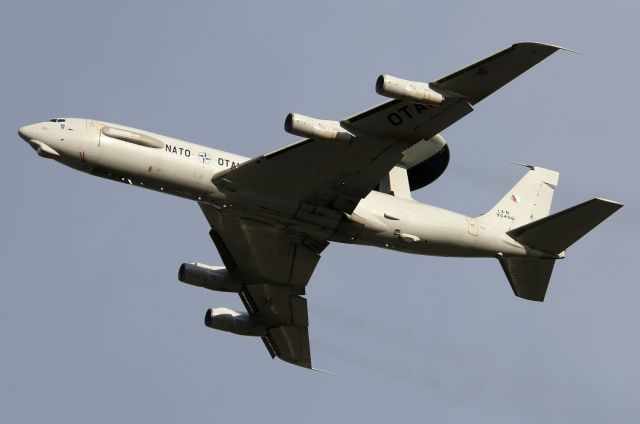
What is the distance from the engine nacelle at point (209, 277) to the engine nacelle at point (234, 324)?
1.58 meters

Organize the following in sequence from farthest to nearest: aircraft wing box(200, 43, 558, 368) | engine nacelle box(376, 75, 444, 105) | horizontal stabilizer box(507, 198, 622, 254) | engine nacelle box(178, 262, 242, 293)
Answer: engine nacelle box(178, 262, 242, 293) → horizontal stabilizer box(507, 198, 622, 254) → aircraft wing box(200, 43, 558, 368) → engine nacelle box(376, 75, 444, 105)

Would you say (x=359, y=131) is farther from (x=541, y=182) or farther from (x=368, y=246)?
(x=541, y=182)

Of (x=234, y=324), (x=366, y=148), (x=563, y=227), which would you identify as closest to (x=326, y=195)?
(x=366, y=148)

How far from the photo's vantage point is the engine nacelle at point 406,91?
52.1 m

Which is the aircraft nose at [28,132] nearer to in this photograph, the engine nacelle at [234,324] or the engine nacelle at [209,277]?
the engine nacelle at [209,277]

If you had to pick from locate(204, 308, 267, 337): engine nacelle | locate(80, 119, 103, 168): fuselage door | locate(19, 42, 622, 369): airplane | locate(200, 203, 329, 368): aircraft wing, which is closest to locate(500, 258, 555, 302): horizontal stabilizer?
locate(19, 42, 622, 369): airplane

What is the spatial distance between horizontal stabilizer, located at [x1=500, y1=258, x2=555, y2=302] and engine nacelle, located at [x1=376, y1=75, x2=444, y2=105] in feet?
44.9

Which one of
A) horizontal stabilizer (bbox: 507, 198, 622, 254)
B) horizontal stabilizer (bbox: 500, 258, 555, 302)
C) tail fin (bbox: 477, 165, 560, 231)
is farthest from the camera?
tail fin (bbox: 477, 165, 560, 231)

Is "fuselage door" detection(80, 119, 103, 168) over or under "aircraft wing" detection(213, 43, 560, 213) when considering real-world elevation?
under

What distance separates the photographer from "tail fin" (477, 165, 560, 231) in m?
64.6

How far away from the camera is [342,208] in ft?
195

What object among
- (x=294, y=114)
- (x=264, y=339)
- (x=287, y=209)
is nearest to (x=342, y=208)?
(x=287, y=209)

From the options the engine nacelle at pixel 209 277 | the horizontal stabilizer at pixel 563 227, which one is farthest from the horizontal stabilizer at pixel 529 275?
the engine nacelle at pixel 209 277

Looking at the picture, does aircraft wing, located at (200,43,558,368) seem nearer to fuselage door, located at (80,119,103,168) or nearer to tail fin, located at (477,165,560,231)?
fuselage door, located at (80,119,103,168)
